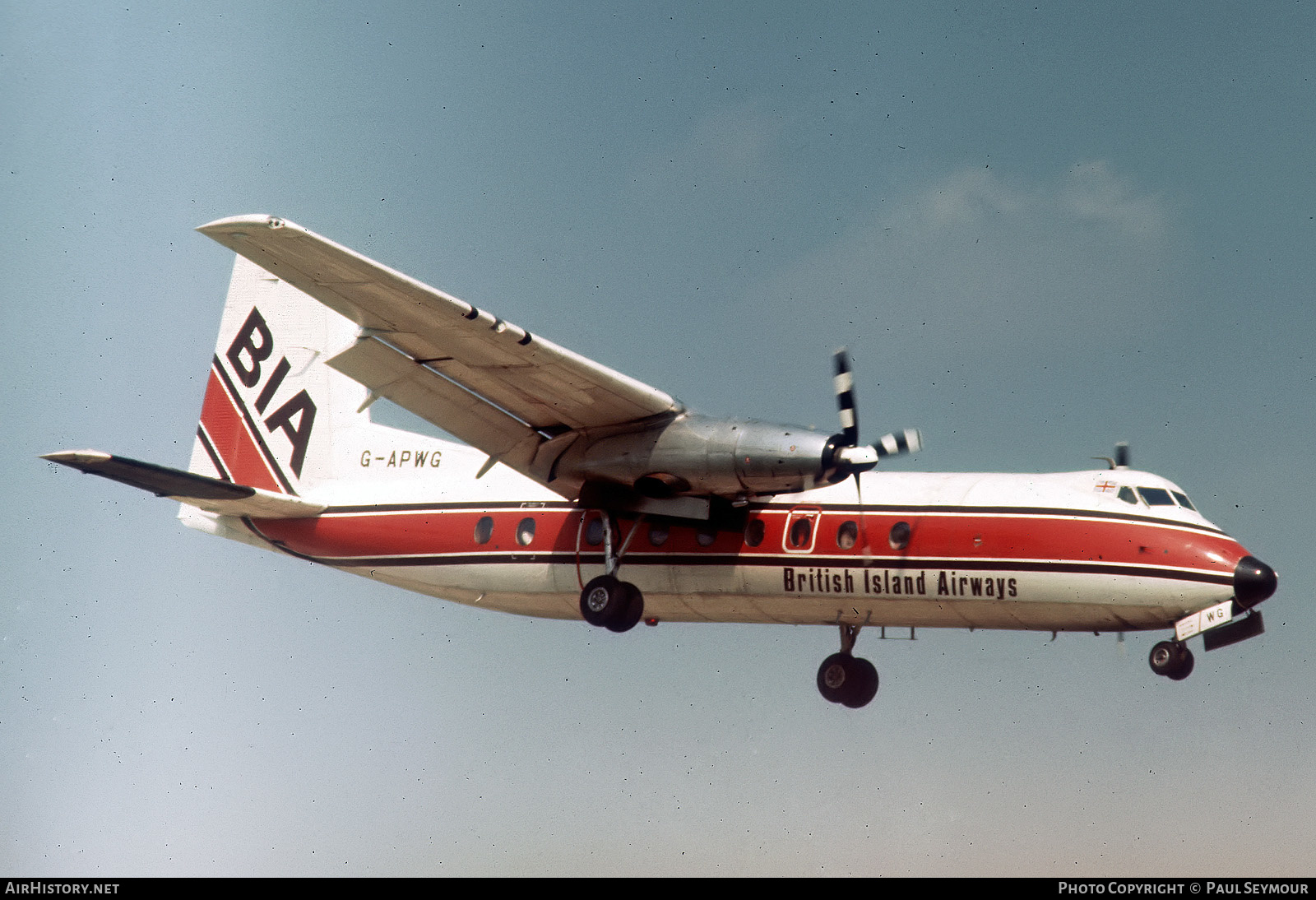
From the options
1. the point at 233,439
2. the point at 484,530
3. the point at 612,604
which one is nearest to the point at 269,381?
the point at 233,439

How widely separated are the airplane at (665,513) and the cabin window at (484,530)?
1.4 inches

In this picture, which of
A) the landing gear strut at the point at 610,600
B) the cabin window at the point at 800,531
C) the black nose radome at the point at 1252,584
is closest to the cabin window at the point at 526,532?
the landing gear strut at the point at 610,600

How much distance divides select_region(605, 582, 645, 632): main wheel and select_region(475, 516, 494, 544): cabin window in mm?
2855

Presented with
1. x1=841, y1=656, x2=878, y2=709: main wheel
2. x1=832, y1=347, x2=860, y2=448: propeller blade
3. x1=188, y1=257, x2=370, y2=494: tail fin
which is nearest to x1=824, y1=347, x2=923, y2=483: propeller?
x1=832, y1=347, x2=860, y2=448: propeller blade

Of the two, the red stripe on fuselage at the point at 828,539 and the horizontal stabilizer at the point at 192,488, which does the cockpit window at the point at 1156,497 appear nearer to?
the red stripe on fuselage at the point at 828,539

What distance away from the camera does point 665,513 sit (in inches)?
905

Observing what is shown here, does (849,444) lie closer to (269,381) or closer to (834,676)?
(834,676)

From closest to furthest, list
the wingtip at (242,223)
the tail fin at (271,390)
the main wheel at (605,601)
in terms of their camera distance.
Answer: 1. the wingtip at (242,223)
2. the main wheel at (605,601)
3. the tail fin at (271,390)

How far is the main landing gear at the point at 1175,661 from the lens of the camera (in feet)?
68.6

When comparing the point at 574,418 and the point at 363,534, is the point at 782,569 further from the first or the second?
the point at 363,534

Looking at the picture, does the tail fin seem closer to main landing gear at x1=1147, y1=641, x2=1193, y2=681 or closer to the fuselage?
the fuselage

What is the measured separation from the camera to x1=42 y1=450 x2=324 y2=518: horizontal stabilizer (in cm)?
2206
